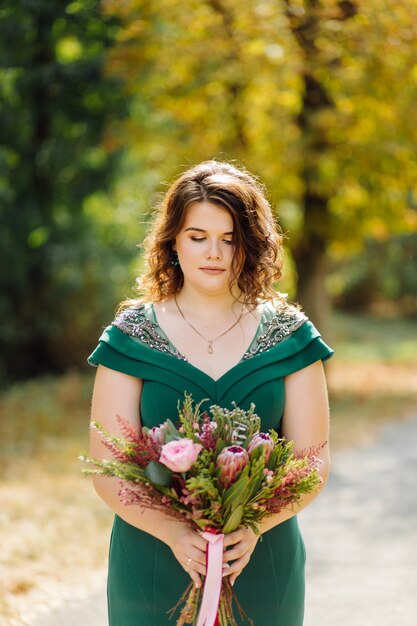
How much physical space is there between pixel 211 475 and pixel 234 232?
83 cm

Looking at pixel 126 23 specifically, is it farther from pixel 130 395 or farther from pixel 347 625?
pixel 130 395

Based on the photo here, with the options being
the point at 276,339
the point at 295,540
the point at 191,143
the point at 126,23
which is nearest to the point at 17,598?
the point at 295,540

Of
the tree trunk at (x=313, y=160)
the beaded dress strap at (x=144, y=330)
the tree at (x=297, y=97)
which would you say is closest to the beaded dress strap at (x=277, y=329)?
the beaded dress strap at (x=144, y=330)

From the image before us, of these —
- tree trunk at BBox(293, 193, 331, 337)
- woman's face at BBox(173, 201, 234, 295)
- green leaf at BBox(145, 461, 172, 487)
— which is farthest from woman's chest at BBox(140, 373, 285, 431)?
tree trunk at BBox(293, 193, 331, 337)

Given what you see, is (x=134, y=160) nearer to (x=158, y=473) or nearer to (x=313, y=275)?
(x=313, y=275)

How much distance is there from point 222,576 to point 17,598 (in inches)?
126

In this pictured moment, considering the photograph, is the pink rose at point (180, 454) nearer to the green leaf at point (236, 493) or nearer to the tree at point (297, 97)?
the green leaf at point (236, 493)

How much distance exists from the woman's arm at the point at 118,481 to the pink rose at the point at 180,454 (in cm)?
30

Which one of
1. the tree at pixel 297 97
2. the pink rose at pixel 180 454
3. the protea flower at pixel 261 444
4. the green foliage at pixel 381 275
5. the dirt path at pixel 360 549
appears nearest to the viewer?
the pink rose at pixel 180 454

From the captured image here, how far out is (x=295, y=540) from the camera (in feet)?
9.50

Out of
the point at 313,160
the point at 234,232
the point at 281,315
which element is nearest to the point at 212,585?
the point at 281,315

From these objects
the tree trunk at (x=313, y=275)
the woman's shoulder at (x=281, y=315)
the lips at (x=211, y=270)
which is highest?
the tree trunk at (x=313, y=275)

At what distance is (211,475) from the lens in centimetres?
222

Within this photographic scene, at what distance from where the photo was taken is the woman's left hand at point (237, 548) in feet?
7.71
